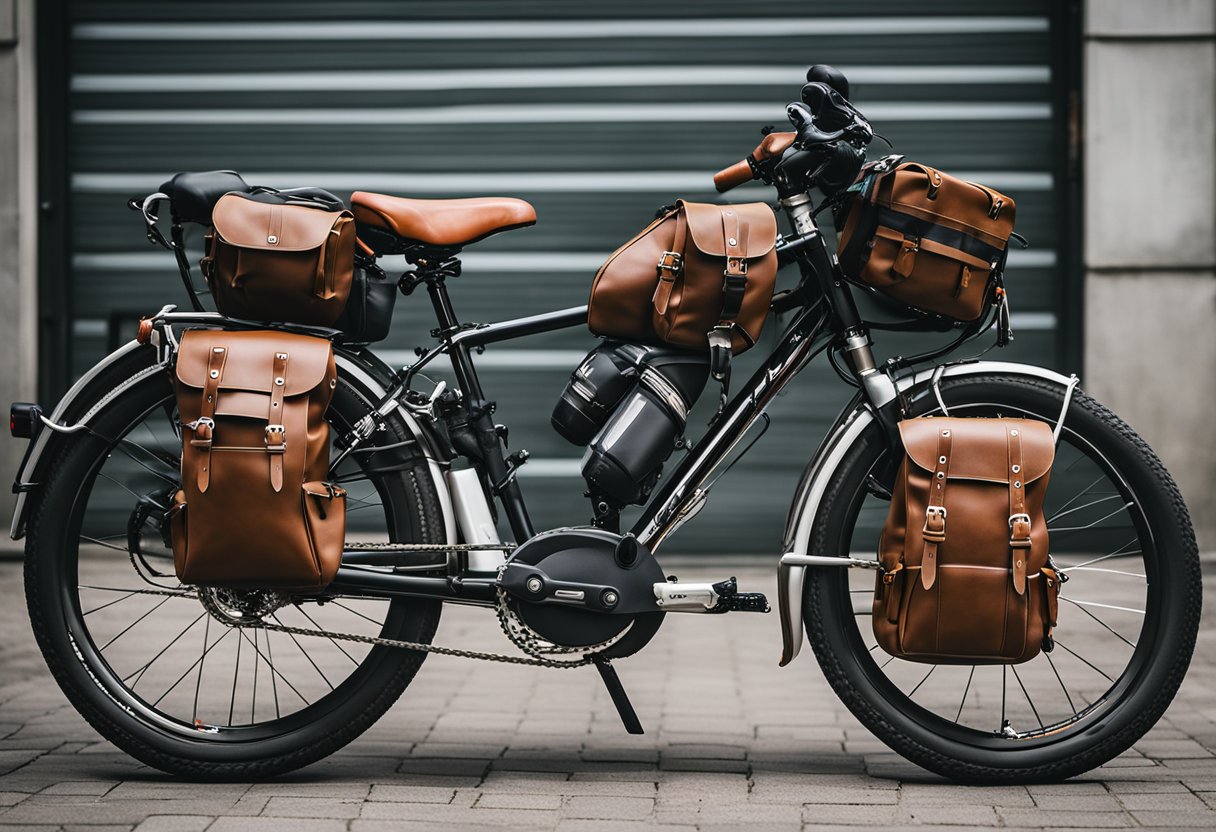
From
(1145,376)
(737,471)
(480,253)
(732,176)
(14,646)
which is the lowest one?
(14,646)

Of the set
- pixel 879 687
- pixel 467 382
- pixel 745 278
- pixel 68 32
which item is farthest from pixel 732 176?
pixel 68 32

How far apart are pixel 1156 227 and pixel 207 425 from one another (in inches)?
190

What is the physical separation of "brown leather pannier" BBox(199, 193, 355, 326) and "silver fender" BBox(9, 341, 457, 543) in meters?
0.20

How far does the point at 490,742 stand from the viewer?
3.92 m

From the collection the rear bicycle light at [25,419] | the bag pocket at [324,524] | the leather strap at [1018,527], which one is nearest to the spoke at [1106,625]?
the leather strap at [1018,527]

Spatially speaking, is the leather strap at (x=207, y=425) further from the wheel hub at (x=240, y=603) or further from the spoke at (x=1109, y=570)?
the spoke at (x=1109, y=570)

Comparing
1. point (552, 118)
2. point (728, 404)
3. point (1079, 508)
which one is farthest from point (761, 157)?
point (552, 118)

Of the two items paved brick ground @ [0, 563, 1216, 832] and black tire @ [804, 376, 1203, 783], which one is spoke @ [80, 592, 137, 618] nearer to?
paved brick ground @ [0, 563, 1216, 832]

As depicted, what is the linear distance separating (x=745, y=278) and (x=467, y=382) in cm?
71

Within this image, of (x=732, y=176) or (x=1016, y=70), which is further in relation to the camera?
(x=1016, y=70)

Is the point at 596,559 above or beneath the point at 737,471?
above

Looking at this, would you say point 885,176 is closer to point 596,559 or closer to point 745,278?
point 745,278

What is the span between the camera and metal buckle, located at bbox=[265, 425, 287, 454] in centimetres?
316

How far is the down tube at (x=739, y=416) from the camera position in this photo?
347 centimetres
